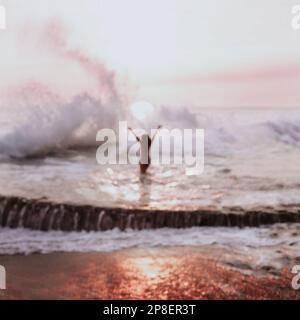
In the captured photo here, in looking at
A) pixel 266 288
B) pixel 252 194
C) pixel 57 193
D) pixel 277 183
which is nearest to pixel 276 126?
pixel 277 183

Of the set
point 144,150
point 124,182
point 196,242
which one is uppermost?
point 144,150

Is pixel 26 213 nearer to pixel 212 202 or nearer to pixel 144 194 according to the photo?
pixel 144 194

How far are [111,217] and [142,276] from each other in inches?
103

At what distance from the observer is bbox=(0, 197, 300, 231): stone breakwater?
30.1 feet

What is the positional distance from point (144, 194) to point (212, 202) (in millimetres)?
1682

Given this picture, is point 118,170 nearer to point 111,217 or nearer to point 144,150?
point 144,150

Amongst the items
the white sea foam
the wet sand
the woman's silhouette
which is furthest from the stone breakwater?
the woman's silhouette

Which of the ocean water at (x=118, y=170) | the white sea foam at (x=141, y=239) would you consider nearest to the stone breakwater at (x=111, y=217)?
the white sea foam at (x=141, y=239)

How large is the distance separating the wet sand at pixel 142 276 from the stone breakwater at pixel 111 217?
126 cm

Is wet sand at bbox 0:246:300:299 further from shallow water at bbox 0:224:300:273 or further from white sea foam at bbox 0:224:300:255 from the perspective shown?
white sea foam at bbox 0:224:300:255

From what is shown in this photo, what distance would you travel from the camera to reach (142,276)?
673 centimetres

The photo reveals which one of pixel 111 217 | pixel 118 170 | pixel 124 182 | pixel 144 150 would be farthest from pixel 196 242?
pixel 118 170

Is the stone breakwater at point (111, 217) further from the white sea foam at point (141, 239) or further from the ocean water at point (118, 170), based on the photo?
the ocean water at point (118, 170)

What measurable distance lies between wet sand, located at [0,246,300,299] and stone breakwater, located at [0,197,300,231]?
4.14 feet
